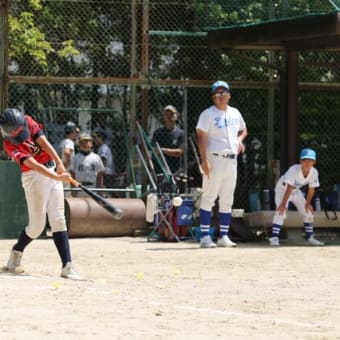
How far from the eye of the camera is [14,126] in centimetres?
989

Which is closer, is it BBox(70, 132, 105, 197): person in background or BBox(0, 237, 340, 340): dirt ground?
BBox(0, 237, 340, 340): dirt ground

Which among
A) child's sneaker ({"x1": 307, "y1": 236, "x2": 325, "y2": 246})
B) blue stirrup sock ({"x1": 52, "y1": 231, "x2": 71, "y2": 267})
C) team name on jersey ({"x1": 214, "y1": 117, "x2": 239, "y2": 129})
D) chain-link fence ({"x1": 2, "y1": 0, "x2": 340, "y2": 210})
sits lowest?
child's sneaker ({"x1": 307, "y1": 236, "x2": 325, "y2": 246})

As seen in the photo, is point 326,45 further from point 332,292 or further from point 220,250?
point 332,292

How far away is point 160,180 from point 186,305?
793cm

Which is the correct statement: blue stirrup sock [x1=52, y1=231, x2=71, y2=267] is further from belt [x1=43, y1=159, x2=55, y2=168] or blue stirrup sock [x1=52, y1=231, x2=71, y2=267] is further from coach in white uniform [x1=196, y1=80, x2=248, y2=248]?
coach in white uniform [x1=196, y1=80, x2=248, y2=248]

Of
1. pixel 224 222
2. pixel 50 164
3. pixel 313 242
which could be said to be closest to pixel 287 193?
pixel 313 242

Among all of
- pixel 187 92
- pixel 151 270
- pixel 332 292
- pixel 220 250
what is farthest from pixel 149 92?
pixel 332 292

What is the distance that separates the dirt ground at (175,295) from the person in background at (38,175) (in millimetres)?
380

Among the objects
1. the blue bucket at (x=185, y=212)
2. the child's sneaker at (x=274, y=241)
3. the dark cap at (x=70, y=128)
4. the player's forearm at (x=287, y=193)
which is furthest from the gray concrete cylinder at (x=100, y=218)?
the player's forearm at (x=287, y=193)

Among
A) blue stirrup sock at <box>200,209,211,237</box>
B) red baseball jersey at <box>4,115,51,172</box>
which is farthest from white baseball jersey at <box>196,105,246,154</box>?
red baseball jersey at <box>4,115,51,172</box>

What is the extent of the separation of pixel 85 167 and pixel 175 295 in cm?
773

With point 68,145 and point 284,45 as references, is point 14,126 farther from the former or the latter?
point 284,45

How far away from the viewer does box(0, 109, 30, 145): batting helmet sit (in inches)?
389

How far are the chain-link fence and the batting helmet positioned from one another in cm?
693
